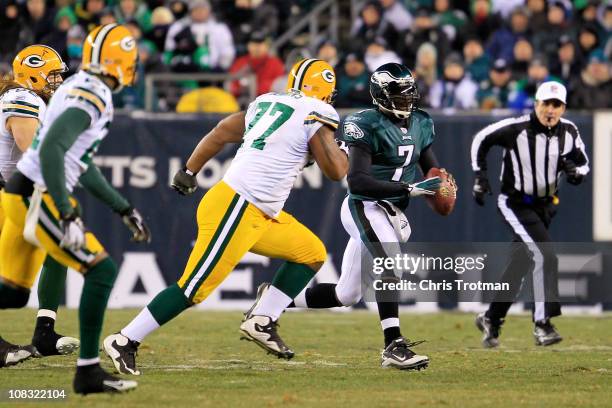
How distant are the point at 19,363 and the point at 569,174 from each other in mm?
4356

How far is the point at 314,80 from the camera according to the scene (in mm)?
7758

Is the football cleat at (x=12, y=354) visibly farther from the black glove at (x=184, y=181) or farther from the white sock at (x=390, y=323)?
the white sock at (x=390, y=323)

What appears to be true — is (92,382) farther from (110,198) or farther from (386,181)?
(386,181)

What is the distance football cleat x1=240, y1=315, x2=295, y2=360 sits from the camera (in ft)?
25.7

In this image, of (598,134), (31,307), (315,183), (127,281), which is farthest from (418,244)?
(31,307)

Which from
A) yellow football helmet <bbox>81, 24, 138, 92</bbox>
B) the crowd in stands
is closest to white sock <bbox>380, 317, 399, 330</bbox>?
yellow football helmet <bbox>81, 24, 138, 92</bbox>

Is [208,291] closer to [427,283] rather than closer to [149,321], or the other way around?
[149,321]

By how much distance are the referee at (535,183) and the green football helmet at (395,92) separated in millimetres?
1871

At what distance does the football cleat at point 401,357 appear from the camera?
7.64 m

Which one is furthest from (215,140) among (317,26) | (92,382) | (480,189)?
(317,26)

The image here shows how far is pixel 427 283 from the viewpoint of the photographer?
12211 mm

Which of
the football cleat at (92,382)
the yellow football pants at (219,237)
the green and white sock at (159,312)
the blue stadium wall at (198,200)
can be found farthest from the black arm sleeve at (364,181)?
the blue stadium wall at (198,200)

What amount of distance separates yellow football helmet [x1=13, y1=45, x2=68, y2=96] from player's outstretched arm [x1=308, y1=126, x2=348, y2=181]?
1831 mm

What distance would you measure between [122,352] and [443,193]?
7.29 ft
